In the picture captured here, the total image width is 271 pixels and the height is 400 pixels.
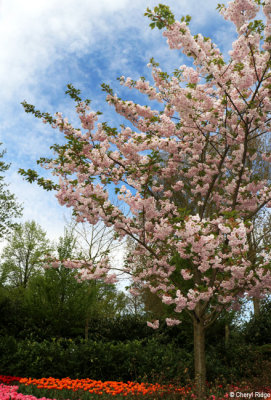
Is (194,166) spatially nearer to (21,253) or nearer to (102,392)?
(102,392)

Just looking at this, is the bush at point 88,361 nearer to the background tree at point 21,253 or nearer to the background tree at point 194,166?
the background tree at point 194,166

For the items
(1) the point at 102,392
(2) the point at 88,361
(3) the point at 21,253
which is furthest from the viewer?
(3) the point at 21,253

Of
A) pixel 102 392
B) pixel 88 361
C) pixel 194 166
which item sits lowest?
pixel 102 392

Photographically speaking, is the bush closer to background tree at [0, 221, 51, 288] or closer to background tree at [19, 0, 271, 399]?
background tree at [19, 0, 271, 399]

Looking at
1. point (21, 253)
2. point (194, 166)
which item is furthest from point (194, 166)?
point (21, 253)

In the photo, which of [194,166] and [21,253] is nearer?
[194,166]

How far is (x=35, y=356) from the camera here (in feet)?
26.8

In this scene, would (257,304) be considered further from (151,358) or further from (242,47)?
(242,47)

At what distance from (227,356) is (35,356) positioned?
5.38 metres

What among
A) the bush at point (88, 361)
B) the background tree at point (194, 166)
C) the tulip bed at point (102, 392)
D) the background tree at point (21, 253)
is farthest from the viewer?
the background tree at point (21, 253)

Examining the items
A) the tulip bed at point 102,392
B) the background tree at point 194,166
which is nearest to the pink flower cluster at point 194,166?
the background tree at point 194,166

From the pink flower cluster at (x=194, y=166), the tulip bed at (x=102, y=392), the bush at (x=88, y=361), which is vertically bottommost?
the tulip bed at (x=102, y=392)

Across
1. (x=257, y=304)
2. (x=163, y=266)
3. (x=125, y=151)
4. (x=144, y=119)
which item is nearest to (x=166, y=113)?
(x=144, y=119)

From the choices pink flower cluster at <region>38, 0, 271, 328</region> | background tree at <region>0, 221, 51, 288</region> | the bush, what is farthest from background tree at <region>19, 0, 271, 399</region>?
background tree at <region>0, 221, 51, 288</region>
